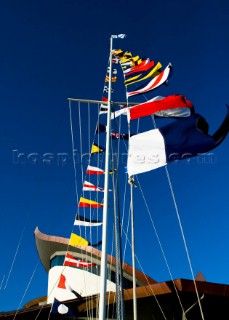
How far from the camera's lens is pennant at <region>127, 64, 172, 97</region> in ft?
36.3

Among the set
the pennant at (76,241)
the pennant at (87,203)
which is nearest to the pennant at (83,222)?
the pennant at (76,241)

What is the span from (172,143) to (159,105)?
1.35 meters

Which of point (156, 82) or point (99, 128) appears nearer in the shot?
point (156, 82)

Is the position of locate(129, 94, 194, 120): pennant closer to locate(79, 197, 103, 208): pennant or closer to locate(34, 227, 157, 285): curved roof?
locate(79, 197, 103, 208): pennant

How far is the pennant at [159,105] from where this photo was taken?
1005 cm

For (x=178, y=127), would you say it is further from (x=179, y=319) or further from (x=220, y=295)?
(x=179, y=319)

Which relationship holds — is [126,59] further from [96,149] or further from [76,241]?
[76,241]

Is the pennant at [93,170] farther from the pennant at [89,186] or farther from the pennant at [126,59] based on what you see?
the pennant at [126,59]

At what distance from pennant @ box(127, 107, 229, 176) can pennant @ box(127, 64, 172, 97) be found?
1752 mm

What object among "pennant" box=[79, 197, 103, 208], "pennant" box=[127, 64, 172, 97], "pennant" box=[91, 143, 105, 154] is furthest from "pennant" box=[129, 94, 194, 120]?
"pennant" box=[79, 197, 103, 208]

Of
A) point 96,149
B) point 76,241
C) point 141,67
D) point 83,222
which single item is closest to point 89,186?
point 96,149

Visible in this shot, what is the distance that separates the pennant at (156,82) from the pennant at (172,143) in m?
1.75

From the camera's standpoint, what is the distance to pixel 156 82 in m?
11.3

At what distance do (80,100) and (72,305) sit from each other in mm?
11461
